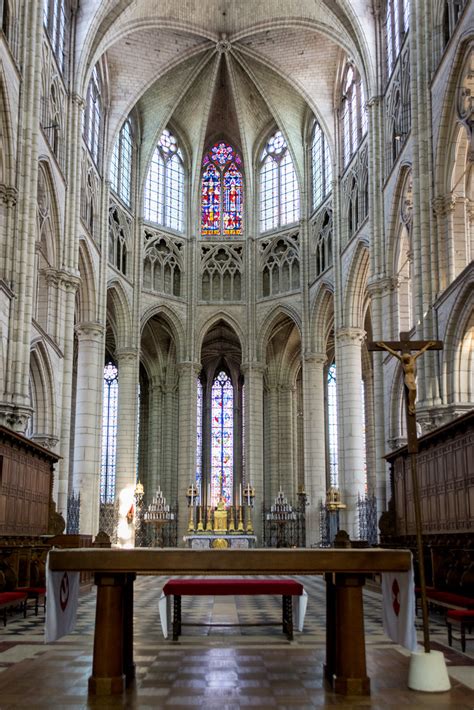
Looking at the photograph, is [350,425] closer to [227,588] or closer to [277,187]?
[277,187]

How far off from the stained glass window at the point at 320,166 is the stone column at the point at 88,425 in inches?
480

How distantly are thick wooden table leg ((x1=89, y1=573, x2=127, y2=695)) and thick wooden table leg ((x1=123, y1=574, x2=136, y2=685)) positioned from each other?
0.38 meters

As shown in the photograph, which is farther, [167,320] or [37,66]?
[167,320]

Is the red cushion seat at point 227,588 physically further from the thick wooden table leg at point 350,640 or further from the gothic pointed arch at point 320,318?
the gothic pointed arch at point 320,318

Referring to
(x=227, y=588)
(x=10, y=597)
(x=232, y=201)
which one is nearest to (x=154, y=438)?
(x=232, y=201)

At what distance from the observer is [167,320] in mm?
38156

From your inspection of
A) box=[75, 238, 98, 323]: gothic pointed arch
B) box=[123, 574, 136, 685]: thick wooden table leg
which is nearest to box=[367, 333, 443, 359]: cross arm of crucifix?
box=[123, 574, 136, 685]: thick wooden table leg

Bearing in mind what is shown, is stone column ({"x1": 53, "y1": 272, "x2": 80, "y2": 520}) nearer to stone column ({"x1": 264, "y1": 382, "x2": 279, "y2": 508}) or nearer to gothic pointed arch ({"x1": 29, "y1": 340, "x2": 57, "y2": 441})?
gothic pointed arch ({"x1": 29, "y1": 340, "x2": 57, "y2": 441})

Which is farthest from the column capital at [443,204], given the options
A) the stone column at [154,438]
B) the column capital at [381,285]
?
the stone column at [154,438]

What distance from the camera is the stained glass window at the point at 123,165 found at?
35.3m

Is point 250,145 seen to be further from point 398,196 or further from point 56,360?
point 56,360

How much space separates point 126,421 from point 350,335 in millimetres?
10718

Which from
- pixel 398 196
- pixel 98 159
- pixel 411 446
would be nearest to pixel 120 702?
pixel 411 446

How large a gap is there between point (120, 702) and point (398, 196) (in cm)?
2083
